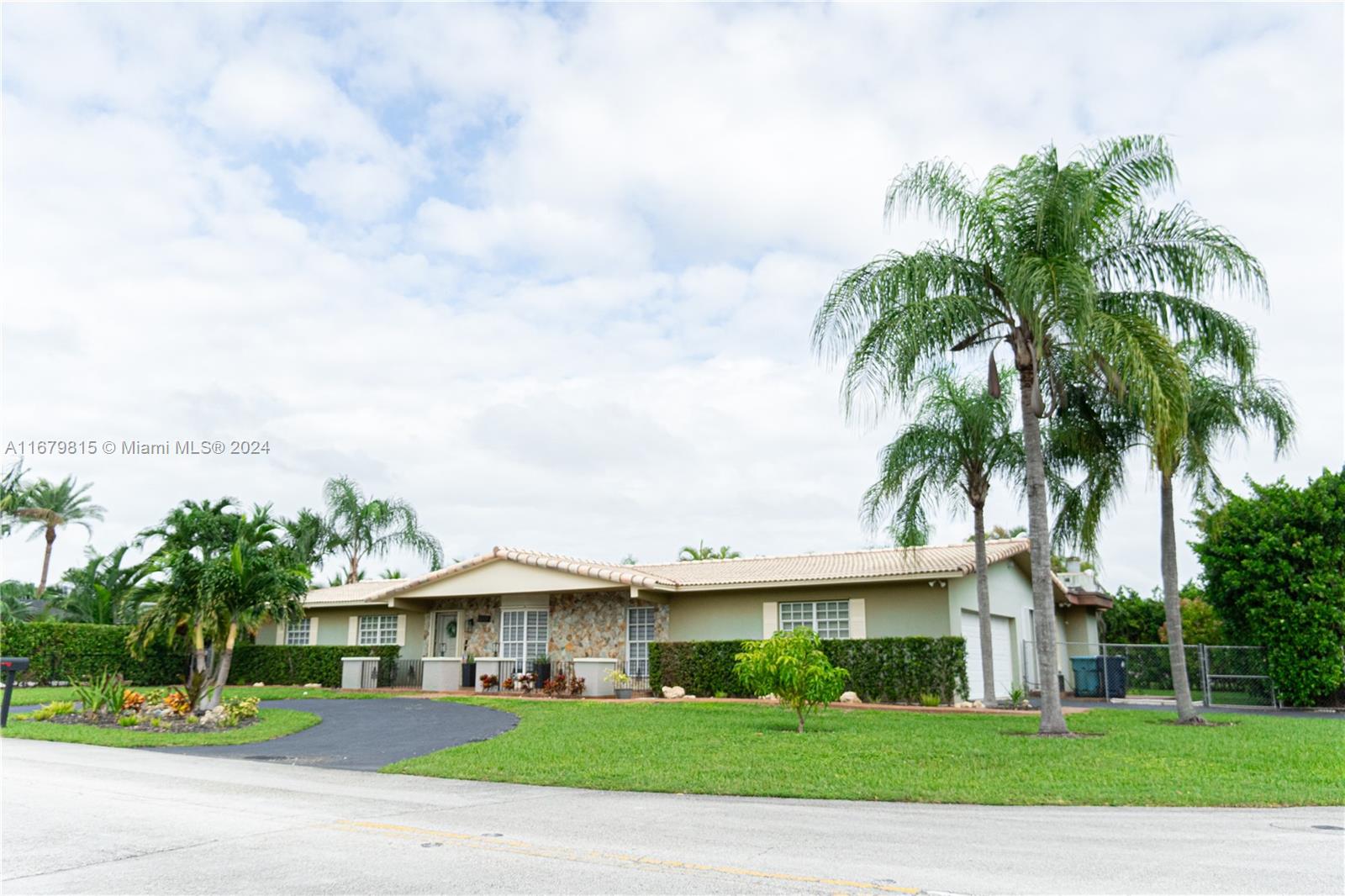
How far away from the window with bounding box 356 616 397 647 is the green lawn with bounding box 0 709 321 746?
12987 mm

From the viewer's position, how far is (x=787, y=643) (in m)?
15.3

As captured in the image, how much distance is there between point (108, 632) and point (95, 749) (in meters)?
A: 17.5

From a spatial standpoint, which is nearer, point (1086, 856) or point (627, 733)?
point (1086, 856)

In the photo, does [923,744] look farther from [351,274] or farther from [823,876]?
[351,274]

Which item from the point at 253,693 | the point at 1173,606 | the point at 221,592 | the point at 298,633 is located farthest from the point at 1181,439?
the point at 298,633

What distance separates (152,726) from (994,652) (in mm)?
18878

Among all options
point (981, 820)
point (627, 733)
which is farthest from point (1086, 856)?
point (627, 733)

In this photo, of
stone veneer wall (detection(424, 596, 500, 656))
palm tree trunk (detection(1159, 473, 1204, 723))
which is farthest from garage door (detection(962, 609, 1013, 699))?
stone veneer wall (detection(424, 596, 500, 656))

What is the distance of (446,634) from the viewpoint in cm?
2928

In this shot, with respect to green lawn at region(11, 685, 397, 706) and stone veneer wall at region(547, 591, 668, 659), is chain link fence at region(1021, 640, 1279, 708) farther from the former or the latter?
green lawn at region(11, 685, 397, 706)

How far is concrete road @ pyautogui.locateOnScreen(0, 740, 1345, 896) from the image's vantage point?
6074 millimetres

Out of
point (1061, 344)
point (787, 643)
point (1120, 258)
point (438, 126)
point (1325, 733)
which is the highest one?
point (438, 126)

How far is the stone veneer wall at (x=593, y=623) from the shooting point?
84.4 feet

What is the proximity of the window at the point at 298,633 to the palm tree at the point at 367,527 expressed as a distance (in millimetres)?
7587
